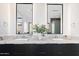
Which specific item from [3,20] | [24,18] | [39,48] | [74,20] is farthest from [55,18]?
[3,20]

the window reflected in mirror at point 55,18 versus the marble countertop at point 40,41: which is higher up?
the window reflected in mirror at point 55,18

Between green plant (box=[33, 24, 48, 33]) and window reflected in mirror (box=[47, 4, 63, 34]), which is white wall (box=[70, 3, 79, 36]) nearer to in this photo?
window reflected in mirror (box=[47, 4, 63, 34])

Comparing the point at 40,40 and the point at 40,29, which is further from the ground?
the point at 40,29

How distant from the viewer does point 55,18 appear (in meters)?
4.05

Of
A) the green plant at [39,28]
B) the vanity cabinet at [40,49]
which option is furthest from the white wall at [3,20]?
the green plant at [39,28]

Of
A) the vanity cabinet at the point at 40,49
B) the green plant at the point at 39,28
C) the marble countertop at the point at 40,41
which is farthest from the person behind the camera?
the green plant at the point at 39,28

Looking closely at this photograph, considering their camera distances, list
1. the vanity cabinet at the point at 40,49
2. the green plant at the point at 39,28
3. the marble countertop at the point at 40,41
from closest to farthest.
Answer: the vanity cabinet at the point at 40,49
the marble countertop at the point at 40,41
the green plant at the point at 39,28

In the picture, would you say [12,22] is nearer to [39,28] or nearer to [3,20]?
[3,20]

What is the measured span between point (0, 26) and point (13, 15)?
1.72 ft

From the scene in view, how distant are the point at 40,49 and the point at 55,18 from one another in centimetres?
114

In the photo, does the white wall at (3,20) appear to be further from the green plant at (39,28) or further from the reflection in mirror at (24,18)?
the green plant at (39,28)

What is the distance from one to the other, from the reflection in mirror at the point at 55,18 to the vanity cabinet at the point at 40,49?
25.8 inches

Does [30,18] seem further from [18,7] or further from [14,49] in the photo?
[14,49]

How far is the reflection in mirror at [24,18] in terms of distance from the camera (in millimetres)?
3997
